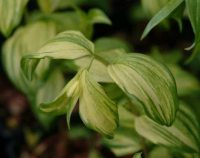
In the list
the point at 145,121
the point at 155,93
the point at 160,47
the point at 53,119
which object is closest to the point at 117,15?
the point at 160,47

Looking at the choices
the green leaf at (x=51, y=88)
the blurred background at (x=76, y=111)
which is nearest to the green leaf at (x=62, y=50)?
the green leaf at (x=51, y=88)

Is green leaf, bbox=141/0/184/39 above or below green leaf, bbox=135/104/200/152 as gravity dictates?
→ above

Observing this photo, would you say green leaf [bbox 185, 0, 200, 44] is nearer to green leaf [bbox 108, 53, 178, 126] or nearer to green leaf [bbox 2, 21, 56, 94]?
green leaf [bbox 108, 53, 178, 126]

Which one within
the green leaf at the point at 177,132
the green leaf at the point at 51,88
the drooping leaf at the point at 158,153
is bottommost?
the drooping leaf at the point at 158,153

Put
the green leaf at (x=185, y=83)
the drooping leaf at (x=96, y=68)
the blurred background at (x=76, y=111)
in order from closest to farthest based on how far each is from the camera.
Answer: the drooping leaf at (x=96, y=68) → the green leaf at (x=185, y=83) → the blurred background at (x=76, y=111)

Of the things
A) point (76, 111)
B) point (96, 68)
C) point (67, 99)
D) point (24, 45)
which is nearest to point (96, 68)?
point (96, 68)

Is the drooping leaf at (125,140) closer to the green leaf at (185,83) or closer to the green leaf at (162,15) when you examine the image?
the green leaf at (185,83)

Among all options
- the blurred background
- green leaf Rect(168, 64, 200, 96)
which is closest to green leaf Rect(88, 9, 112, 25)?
green leaf Rect(168, 64, 200, 96)
